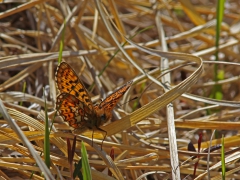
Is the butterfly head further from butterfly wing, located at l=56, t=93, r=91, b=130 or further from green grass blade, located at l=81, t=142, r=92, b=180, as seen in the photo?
green grass blade, located at l=81, t=142, r=92, b=180

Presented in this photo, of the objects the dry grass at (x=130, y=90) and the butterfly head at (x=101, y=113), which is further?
the butterfly head at (x=101, y=113)

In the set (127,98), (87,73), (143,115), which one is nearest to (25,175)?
(143,115)

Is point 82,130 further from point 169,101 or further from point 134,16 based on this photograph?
point 134,16

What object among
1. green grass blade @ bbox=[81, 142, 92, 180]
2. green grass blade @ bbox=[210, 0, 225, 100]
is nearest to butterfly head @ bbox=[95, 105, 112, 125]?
green grass blade @ bbox=[81, 142, 92, 180]

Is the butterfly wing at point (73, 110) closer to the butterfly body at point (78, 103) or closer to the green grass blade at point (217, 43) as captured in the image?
the butterfly body at point (78, 103)

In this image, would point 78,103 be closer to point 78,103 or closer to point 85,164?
point 78,103

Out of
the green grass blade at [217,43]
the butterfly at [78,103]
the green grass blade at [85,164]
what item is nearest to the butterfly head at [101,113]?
the butterfly at [78,103]

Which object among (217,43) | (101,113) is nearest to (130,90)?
(101,113)
